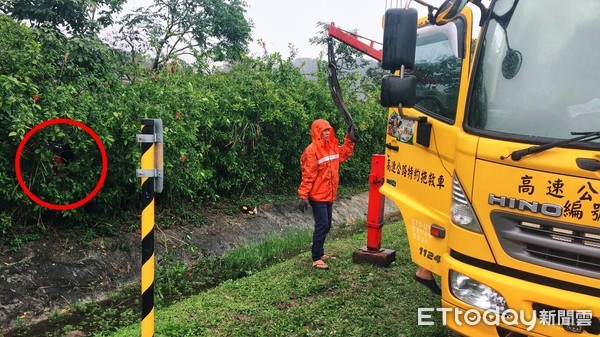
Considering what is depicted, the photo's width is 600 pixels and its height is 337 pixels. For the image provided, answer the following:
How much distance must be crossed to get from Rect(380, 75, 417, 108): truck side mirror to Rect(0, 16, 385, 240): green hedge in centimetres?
337

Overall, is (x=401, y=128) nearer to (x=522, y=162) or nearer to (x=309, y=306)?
(x=522, y=162)

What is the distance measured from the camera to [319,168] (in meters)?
5.31

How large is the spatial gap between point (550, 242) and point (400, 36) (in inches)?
61.0

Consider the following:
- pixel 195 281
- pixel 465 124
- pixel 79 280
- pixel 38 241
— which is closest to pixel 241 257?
pixel 195 281

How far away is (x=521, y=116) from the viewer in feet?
9.22

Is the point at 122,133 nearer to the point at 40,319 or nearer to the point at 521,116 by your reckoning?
the point at 40,319

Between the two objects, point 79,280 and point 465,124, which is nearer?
point 465,124

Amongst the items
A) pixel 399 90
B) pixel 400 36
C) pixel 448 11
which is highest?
pixel 448 11

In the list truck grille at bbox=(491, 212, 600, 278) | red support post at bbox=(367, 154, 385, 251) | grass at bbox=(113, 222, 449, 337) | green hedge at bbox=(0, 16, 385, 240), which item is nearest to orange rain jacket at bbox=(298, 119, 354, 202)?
red support post at bbox=(367, 154, 385, 251)

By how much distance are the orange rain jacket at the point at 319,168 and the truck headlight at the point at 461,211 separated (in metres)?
2.38

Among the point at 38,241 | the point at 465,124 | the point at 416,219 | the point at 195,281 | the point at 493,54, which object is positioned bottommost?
the point at 195,281

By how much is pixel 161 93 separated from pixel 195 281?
95.4 inches

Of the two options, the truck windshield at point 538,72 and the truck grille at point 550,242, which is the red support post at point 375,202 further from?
the truck grille at point 550,242

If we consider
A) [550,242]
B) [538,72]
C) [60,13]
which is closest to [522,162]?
[550,242]
